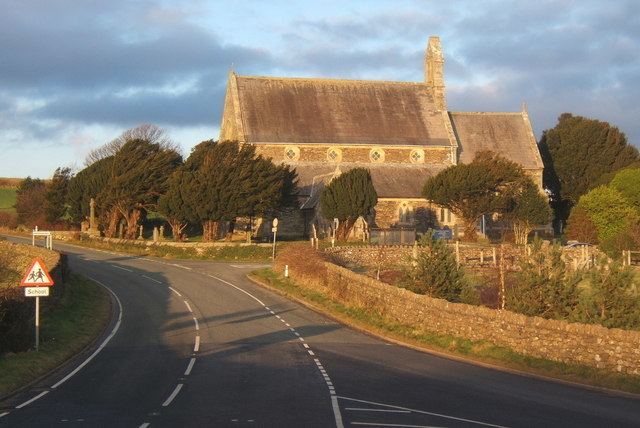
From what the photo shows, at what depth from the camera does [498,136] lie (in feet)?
257

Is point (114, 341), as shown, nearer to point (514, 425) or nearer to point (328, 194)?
point (514, 425)

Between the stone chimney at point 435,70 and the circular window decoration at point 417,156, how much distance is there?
6252mm

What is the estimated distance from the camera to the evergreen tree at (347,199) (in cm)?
5631

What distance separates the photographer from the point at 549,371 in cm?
1778

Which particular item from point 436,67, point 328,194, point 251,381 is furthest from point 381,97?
point 251,381

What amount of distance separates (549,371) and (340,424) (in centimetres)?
751

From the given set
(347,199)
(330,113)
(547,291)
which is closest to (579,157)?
(330,113)

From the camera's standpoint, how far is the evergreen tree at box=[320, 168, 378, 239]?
56312mm

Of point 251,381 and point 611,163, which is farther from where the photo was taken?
point 611,163

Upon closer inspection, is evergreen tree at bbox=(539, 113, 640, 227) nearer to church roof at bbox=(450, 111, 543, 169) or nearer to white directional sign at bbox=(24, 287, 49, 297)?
church roof at bbox=(450, 111, 543, 169)

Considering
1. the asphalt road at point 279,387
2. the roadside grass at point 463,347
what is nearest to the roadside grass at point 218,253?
the roadside grass at point 463,347

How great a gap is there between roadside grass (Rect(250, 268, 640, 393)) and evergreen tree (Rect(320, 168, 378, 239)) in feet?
72.0

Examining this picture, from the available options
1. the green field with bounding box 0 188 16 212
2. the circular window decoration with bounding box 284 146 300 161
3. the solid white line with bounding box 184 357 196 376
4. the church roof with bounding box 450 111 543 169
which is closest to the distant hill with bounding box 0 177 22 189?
the green field with bounding box 0 188 16 212

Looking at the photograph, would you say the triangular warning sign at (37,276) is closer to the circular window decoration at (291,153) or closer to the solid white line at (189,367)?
the solid white line at (189,367)
